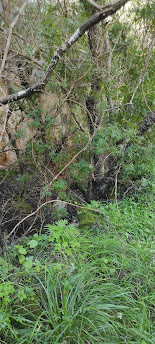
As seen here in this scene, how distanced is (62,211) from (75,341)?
238 cm

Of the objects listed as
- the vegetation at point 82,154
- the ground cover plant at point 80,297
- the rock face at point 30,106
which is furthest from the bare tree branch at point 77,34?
the ground cover plant at point 80,297

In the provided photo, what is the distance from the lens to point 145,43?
4.09 m

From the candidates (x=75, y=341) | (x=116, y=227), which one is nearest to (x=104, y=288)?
(x=75, y=341)

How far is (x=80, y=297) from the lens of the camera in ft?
5.93

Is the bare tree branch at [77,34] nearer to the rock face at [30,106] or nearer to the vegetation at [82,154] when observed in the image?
the vegetation at [82,154]

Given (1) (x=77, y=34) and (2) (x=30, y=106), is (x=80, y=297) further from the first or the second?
(2) (x=30, y=106)

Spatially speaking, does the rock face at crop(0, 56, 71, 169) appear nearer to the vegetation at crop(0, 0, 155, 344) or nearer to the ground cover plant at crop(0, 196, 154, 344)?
the vegetation at crop(0, 0, 155, 344)

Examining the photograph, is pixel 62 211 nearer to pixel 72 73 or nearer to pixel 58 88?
pixel 58 88

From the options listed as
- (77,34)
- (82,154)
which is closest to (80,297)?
(77,34)

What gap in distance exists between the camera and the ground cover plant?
62.6 inches

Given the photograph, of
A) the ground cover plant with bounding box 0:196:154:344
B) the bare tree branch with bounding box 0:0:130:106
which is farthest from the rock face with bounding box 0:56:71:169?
the ground cover plant with bounding box 0:196:154:344

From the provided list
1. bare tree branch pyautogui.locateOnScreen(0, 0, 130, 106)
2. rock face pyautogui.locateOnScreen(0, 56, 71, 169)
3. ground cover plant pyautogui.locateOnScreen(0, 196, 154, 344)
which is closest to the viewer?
ground cover plant pyautogui.locateOnScreen(0, 196, 154, 344)

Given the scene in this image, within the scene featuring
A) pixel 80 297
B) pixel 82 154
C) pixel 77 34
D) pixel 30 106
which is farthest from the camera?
pixel 82 154

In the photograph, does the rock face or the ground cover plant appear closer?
the ground cover plant
